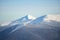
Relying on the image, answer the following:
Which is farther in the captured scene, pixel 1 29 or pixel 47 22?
pixel 47 22

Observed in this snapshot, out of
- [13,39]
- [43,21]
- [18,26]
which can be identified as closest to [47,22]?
[43,21]

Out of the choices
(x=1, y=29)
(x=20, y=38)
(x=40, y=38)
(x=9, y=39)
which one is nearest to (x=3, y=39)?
(x=9, y=39)

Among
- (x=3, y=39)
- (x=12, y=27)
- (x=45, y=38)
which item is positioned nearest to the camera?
(x=3, y=39)

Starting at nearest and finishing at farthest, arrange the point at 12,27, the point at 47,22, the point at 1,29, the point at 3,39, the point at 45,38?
the point at 3,39 < the point at 45,38 < the point at 1,29 < the point at 12,27 < the point at 47,22

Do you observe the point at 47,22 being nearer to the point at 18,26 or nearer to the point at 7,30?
the point at 18,26

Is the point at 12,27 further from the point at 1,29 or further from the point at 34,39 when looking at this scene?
the point at 34,39

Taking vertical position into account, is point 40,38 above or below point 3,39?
below

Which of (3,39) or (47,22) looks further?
(47,22)

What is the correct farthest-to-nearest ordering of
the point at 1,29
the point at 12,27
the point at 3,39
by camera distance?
the point at 12,27
the point at 1,29
the point at 3,39

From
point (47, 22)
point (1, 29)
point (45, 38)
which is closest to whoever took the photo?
point (45, 38)
